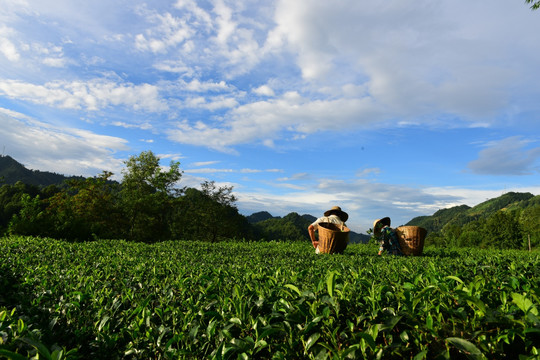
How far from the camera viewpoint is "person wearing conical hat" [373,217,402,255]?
9.66 metres

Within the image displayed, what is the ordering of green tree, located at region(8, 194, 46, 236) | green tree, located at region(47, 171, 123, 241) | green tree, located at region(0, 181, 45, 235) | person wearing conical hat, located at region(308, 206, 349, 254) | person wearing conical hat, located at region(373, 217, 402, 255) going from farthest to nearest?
green tree, located at region(0, 181, 45, 235) → green tree, located at region(47, 171, 123, 241) → green tree, located at region(8, 194, 46, 236) → person wearing conical hat, located at region(308, 206, 349, 254) → person wearing conical hat, located at region(373, 217, 402, 255)

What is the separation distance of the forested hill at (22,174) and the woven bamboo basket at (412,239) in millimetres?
147127

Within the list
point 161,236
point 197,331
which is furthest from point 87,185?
point 197,331

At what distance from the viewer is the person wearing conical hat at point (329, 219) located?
32.1 feet

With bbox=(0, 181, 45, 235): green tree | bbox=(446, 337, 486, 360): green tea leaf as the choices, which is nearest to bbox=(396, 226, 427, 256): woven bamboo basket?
bbox=(446, 337, 486, 360): green tea leaf

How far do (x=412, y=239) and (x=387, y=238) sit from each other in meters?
0.71

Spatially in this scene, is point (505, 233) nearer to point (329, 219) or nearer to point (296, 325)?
point (329, 219)

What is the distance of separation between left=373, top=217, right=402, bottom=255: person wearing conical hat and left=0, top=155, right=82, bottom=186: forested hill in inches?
5767

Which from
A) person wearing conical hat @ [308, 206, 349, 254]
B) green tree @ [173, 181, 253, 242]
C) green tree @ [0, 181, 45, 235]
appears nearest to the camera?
person wearing conical hat @ [308, 206, 349, 254]

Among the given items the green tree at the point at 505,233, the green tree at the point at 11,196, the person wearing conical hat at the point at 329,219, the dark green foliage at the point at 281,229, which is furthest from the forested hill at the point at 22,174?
the person wearing conical hat at the point at 329,219

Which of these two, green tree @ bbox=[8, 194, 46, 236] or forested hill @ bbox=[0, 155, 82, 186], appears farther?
forested hill @ bbox=[0, 155, 82, 186]

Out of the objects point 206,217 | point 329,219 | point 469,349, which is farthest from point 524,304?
point 206,217

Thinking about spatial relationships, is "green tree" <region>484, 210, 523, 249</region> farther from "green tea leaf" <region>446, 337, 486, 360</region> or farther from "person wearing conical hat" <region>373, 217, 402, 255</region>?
"green tea leaf" <region>446, 337, 486, 360</region>

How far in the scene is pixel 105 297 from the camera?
2.76 meters
